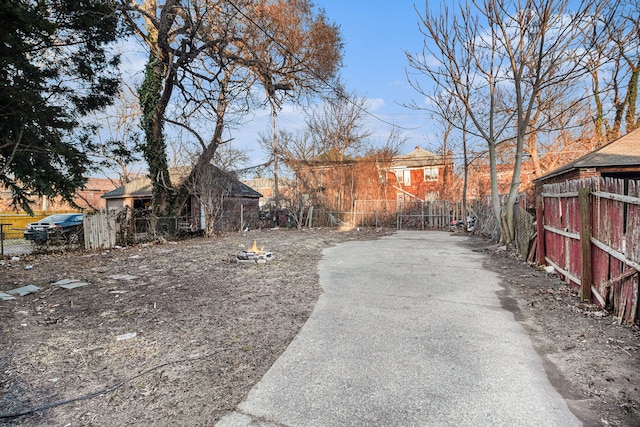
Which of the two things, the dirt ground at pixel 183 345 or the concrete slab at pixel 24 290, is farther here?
the concrete slab at pixel 24 290

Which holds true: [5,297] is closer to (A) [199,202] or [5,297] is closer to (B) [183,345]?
(B) [183,345]

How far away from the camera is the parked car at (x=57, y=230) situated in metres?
11.6

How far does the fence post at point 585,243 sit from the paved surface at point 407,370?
1162mm

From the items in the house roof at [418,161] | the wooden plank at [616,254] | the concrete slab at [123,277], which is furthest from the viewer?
the house roof at [418,161]

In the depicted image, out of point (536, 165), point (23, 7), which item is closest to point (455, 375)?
point (23, 7)

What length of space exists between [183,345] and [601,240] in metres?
5.27

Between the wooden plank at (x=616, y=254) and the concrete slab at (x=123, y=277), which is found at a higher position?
the wooden plank at (x=616, y=254)

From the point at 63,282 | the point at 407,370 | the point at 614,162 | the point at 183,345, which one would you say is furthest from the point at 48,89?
the point at 614,162

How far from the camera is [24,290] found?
19.2 ft

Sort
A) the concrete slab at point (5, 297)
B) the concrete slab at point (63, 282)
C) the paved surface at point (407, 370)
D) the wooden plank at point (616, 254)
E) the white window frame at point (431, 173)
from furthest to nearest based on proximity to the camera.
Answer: the white window frame at point (431, 173)
the concrete slab at point (63, 282)
the concrete slab at point (5, 297)
the wooden plank at point (616, 254)
the paved surface at point (407, 370)

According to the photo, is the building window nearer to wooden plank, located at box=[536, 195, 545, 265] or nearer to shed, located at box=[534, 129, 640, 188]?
shed, located at box=[534, 129, 640, 188]

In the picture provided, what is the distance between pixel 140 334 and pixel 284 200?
69.0 ft

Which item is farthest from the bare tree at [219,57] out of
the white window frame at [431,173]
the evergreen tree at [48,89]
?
the white window frame at [431,173]

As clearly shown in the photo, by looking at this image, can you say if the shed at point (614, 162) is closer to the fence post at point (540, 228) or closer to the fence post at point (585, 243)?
the fence post at point (540, 228)
